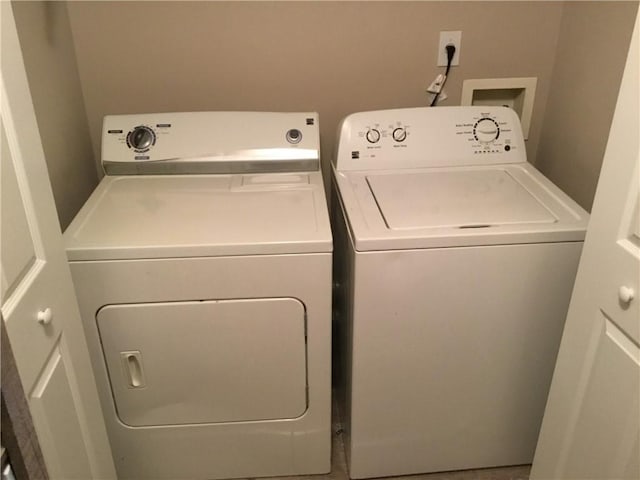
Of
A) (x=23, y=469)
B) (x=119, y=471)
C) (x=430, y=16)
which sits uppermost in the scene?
(x=430, y=16)

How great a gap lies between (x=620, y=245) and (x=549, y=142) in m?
1.02

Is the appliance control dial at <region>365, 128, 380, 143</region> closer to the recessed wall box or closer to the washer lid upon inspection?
the washer lid

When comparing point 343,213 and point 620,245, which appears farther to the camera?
point 343,213

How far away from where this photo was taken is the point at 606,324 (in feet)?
3.51

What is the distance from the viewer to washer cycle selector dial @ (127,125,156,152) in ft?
5.36

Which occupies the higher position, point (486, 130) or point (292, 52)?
point (292, 52)

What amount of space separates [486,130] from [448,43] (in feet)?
1.16

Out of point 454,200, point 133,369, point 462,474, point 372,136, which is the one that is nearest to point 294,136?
point 372,136

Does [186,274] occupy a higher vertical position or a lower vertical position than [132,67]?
lower

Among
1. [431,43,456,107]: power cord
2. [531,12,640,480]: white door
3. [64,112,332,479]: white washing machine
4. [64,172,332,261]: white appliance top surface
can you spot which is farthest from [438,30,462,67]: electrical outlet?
[531,12,640,480]: white door

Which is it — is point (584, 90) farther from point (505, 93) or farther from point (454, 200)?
point (454, 200)

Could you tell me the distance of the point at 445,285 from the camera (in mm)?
1319

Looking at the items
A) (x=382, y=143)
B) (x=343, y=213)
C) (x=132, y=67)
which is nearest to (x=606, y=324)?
(x=343, y=213)

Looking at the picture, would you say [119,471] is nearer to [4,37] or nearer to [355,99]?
[4,37]
